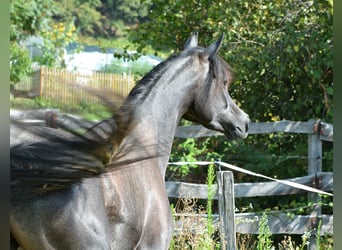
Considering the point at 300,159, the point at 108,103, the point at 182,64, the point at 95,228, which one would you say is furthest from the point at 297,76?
the point at 108,103

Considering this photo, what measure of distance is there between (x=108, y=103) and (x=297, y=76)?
23.6 ft

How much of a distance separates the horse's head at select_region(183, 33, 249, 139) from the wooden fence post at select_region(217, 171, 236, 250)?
4.52ft

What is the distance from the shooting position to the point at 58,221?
86.2 inches

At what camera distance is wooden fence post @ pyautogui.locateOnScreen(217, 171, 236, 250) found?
543cm

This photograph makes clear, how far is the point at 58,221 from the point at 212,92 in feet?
5.97

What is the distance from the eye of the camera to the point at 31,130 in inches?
73.0

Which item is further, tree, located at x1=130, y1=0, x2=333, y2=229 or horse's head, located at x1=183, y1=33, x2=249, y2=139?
tree, located at x1=130, y1=0, x2=333, y2=229

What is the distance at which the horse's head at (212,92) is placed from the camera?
3.74 metres

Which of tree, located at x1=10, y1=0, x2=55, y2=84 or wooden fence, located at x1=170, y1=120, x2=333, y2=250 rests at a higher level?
tree, located at x1=10, y1=0, x2=55, y2=84

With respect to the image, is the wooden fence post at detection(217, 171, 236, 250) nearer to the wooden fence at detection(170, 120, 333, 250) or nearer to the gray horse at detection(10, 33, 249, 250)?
the wooden fence at detection(170, 120, 333, 250)

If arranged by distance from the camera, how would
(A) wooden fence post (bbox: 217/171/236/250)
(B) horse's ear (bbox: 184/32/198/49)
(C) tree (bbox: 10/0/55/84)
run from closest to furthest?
(B) horse's ear (bbox: 184/32/198/49)
(A) wooden fence post (bbox: 217/171/236/250)
(C) tree (bbox: 10/0/55/84)

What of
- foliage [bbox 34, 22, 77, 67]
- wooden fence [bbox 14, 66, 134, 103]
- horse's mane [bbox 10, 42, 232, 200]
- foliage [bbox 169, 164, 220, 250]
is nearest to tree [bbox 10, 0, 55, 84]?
foliage [bbox 34, 22, 77, 67]

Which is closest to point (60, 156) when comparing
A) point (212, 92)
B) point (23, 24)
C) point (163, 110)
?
point (163, 110)

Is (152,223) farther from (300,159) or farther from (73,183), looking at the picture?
(300,159)
